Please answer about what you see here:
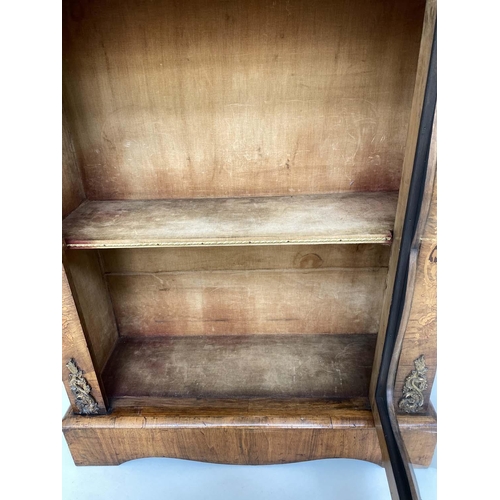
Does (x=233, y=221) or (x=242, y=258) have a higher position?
(x=233, y=221)

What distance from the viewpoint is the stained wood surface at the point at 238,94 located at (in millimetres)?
1067

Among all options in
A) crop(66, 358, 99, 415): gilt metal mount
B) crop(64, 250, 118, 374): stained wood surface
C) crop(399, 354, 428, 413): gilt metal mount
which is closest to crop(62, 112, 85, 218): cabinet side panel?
crop(64, 250, 118, 374): stained wood surface

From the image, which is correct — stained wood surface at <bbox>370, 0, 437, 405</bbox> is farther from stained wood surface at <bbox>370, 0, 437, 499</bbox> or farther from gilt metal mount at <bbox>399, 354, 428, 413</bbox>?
gilt metal mount at <bbox>399, 354, 428, 413</bbox>

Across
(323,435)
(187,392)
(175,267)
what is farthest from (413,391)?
(175,267)

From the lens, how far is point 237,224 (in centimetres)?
113

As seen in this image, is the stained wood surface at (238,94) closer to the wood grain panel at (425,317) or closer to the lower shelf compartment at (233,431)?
the wood grain panel at (425,317)

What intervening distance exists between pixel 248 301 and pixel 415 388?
67cm

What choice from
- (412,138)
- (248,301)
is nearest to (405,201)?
(412,138)

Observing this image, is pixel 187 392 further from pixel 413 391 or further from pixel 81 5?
pixel 81 5

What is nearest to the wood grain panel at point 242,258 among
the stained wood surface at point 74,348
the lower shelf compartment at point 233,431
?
the stained wood surface at point 74,348

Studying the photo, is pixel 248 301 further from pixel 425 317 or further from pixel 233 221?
pixel 425 317

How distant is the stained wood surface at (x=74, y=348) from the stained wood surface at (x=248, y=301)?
1.14ft

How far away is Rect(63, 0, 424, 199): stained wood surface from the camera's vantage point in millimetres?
1067
